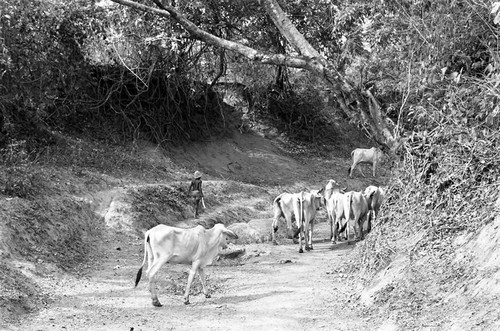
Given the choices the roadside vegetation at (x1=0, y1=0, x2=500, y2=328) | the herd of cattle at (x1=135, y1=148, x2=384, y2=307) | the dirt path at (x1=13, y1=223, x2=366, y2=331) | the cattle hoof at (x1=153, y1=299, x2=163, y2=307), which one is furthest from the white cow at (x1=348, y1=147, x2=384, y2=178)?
the cattle hoof at (x1=153, y1=299, x2=163, y2=307)

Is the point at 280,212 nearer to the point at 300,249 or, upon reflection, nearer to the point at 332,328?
the point at 300,249

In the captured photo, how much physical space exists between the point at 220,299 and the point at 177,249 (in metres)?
0.97

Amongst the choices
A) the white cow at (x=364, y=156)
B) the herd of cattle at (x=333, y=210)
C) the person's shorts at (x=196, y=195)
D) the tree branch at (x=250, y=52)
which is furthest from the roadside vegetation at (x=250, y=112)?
the white cow at (x=364, y=156)

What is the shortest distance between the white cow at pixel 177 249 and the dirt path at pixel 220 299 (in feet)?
1.30

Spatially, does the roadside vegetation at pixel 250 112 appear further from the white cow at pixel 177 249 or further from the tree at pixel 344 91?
the white cow at pixel 177 249

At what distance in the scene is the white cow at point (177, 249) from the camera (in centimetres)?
1016

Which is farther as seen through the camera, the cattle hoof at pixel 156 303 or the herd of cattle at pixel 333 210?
the herd of cattle at pixel 333 210

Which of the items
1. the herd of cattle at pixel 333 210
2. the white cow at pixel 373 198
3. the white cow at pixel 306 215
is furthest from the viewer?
the white cow at pixel 373 198

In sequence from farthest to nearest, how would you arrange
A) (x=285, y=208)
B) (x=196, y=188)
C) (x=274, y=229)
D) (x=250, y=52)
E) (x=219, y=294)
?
(x=196, y=188)
(x=274, y=229)
(x=285, y=208)
(x=250, y=52)
(x=219, y=294)

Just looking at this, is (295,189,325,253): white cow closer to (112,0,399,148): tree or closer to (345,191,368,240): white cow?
(345,191,368,240): white cow

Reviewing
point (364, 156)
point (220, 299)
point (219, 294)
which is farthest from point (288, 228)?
point (364, 156)

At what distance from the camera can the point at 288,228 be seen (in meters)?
16.0

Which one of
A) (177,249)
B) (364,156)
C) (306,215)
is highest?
(364,156)

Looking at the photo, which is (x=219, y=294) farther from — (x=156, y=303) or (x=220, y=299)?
(x=156, y=303)
